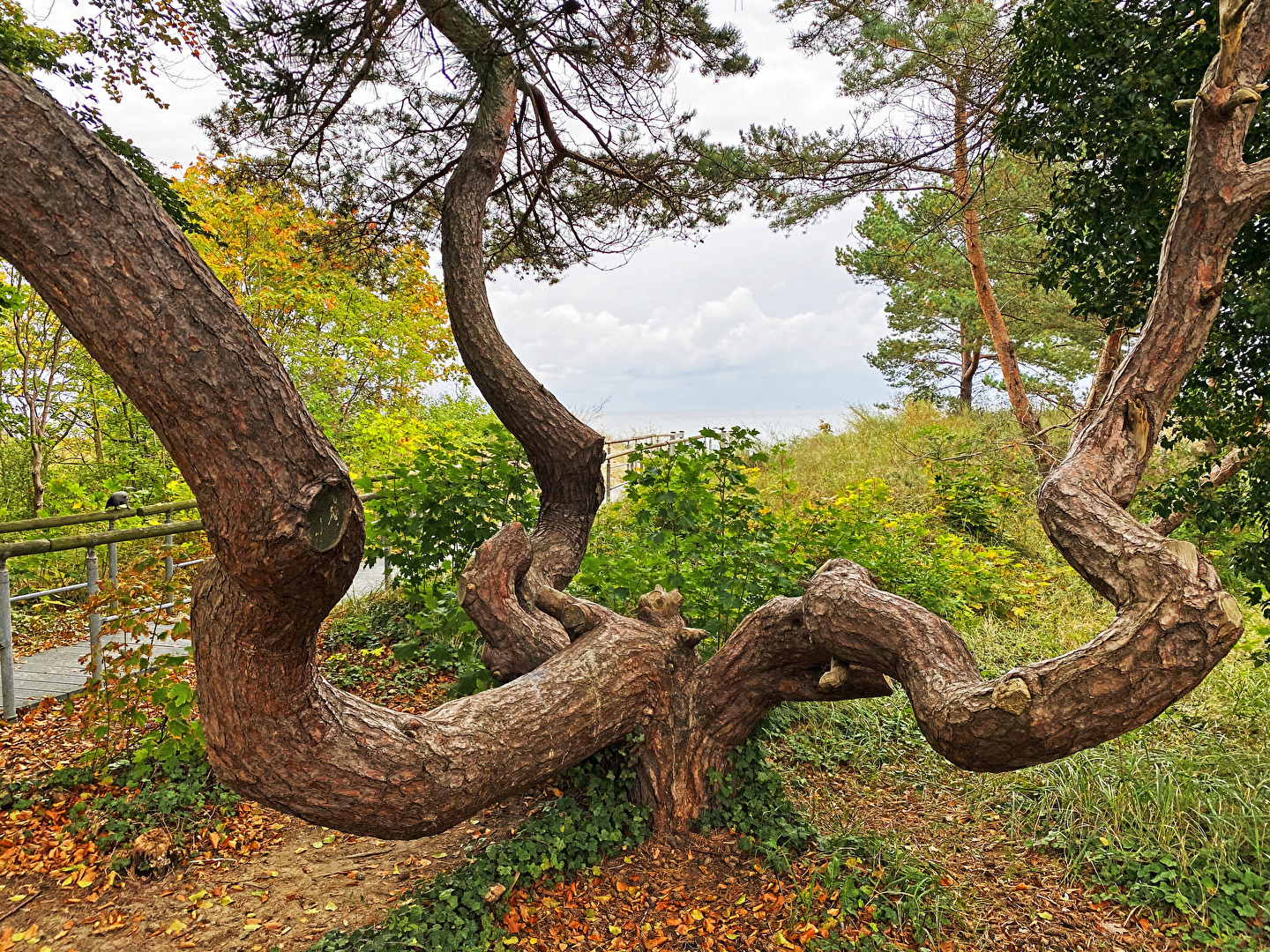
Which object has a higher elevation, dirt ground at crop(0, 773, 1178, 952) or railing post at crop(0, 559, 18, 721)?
railing post at crop(0, 559, 18, 721)

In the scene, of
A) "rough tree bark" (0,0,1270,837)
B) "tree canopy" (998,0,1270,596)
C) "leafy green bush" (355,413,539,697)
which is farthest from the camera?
"leafy green bush" (355,413,539,697)

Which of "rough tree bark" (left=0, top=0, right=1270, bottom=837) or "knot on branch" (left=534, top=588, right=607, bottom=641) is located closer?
"rough tree bark" (left=0, top=0, right=1270, bottom=837)

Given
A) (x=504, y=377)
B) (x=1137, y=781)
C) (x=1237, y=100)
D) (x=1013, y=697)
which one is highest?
(x=1237, y=100)

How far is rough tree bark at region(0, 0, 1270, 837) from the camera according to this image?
149 cm

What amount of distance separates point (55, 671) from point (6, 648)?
113 cm

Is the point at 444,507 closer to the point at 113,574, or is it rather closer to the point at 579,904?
the point at 113,574

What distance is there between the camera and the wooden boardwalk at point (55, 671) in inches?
171

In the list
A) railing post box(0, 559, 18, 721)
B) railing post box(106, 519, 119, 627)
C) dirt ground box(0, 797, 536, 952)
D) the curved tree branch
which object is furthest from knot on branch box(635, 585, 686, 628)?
railing post box(0, 559, 18, 721)

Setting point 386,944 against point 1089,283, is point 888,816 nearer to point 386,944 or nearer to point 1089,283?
point 386,944

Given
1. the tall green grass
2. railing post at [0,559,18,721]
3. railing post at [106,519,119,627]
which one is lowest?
the tall green grass

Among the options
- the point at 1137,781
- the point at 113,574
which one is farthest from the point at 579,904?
the point at 113,574

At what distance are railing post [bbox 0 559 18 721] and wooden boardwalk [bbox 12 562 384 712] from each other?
0.58 ft

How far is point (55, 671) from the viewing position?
486 centimetres

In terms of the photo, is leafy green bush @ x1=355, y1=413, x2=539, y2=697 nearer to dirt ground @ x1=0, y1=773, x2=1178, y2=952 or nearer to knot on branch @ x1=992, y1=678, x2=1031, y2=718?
dirt ground @ x1=0, y1=773, x2=1178, y2=952
